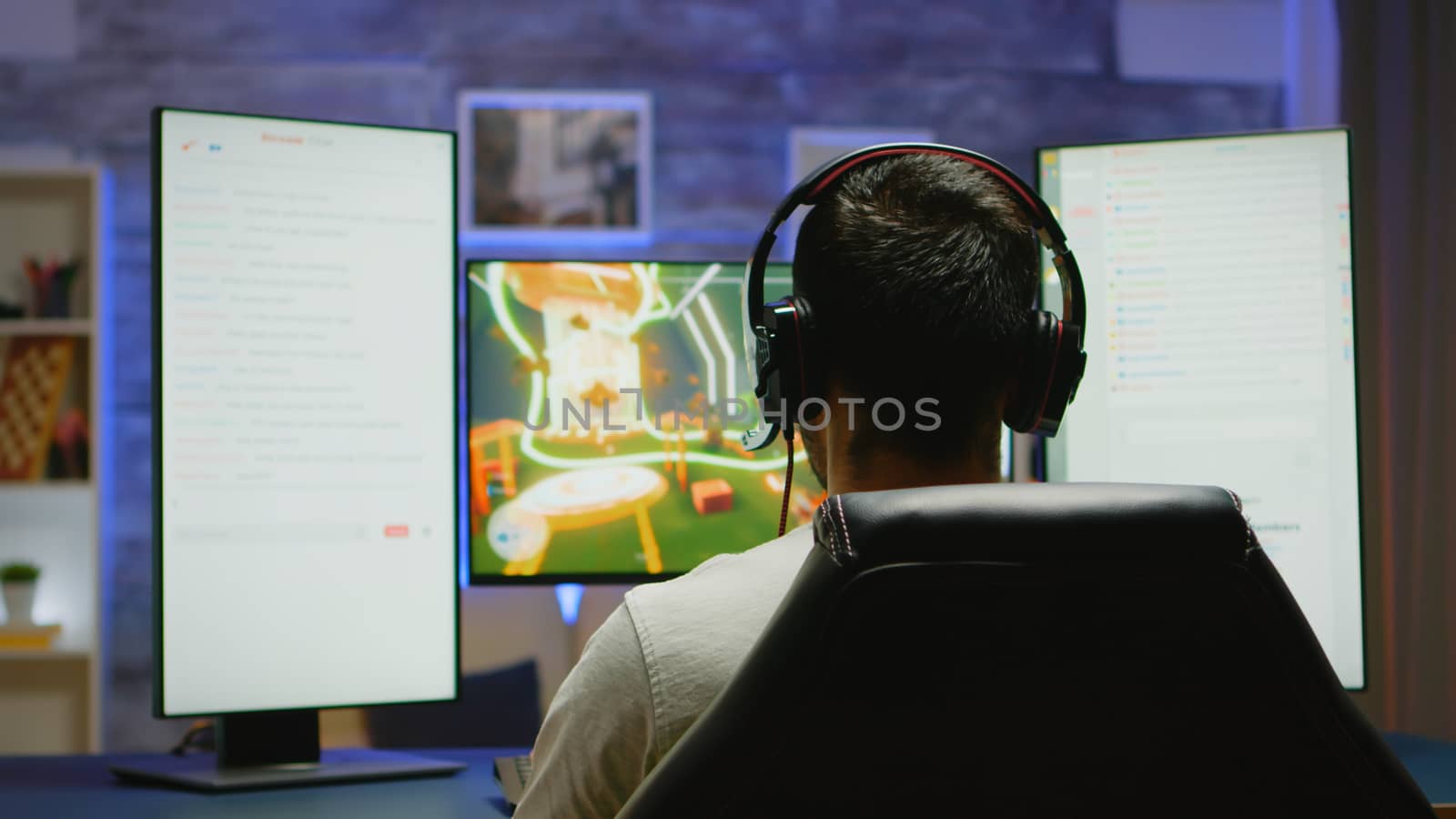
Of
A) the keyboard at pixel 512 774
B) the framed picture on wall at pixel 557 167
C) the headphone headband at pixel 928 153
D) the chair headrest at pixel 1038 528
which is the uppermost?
the framed picture on wall at pixel 557 167

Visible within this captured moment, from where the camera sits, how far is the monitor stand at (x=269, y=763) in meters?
1.50

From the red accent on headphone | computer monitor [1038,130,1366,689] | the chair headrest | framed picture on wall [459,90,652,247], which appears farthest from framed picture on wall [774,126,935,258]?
the chair headrest

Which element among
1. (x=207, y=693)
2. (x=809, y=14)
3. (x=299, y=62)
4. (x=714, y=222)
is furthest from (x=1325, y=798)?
(x=299, y=62)

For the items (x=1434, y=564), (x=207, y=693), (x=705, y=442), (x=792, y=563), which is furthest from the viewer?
(x=1434, y=564)

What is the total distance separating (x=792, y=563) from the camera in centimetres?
77

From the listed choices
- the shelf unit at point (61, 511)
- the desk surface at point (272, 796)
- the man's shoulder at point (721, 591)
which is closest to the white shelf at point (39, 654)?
the shelf unit at point (61, 511)

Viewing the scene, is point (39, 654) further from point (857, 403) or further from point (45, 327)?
point (857, 403)

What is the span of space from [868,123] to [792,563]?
2232mm

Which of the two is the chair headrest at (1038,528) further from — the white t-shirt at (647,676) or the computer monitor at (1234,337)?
the computer monitor at (1234,337)

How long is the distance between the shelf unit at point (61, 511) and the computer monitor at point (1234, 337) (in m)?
2.15

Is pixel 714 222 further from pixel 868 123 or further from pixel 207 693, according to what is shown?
pixel 207 693

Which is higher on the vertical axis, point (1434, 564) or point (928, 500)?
point (928, 500)

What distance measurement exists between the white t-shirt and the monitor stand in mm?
861

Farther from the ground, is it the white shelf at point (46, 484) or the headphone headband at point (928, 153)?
the headphone headband at point (928, 153)
